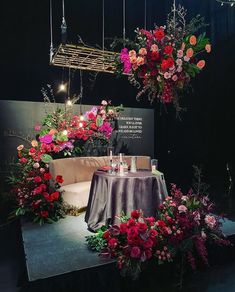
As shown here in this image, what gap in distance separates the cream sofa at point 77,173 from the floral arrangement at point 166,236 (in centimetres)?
149

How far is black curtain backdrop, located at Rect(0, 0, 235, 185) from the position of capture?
5316mm

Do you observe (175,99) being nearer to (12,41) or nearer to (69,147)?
(69,147)

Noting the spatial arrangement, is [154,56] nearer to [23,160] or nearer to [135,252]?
[135,252]

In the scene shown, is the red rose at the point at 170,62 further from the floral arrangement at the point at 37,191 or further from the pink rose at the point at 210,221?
the floral arrangement at the point at 37,191

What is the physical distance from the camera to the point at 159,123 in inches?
269

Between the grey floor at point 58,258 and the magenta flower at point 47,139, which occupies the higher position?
the magenta flower at point 47,139

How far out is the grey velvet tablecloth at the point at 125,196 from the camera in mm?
3434

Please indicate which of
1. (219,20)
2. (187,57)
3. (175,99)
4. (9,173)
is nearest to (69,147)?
(9,173)

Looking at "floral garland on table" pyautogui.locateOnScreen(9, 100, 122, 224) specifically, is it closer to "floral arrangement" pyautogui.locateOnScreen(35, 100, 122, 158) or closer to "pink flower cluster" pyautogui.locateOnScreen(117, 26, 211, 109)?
"floral arrangement" pyautogui.locateOnScreen(35, 100, 122, 158)

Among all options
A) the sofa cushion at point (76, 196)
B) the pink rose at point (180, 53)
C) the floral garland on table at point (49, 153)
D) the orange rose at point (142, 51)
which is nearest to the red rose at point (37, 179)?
the floral garland on table at point (49, 153)

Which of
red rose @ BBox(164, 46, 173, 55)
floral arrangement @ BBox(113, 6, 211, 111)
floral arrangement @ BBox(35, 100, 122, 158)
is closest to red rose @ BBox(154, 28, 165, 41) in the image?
floral arrangement @ BBox(113, 6, 211, 111)

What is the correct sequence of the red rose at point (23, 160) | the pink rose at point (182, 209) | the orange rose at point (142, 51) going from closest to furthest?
the pink rose at point (182, 209), the orange rose at point (142, 51), the red rose at point (23, 160)

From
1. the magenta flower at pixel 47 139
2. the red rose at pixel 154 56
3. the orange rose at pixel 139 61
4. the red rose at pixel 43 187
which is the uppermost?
the red rose at pixel 154 56

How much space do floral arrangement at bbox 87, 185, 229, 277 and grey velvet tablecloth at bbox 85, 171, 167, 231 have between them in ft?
1.36
